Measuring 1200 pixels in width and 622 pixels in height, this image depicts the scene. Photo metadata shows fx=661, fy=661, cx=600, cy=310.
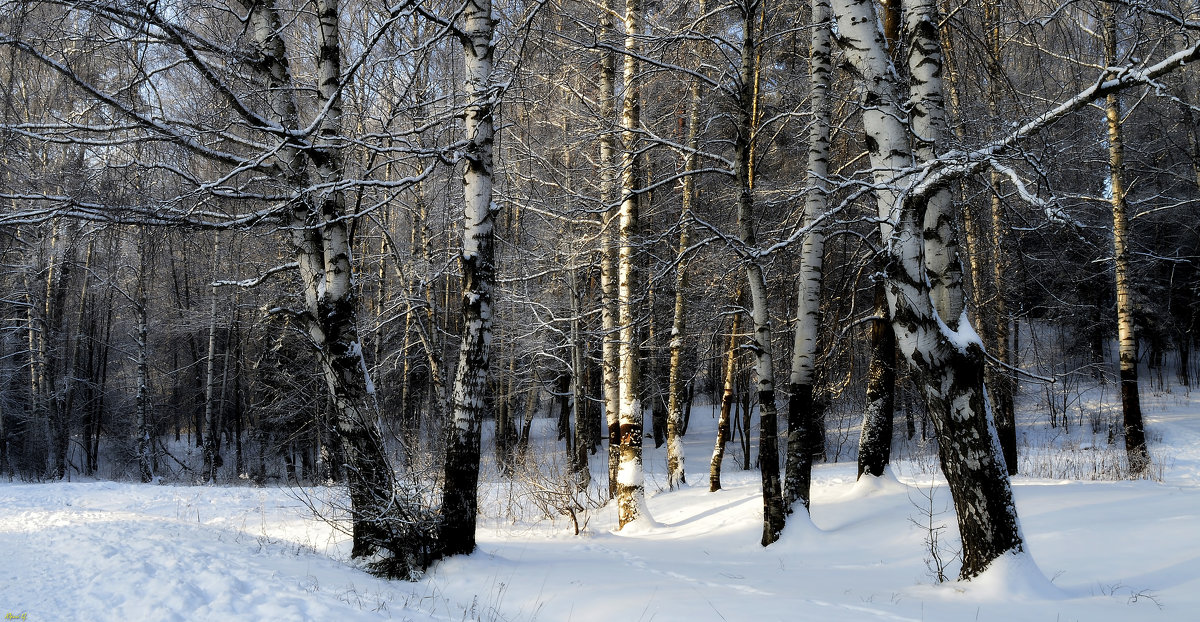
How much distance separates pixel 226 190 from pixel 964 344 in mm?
5929

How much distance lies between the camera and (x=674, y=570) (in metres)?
6.06

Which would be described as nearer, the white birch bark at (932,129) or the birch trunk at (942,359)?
the birch trunk at (942,359)

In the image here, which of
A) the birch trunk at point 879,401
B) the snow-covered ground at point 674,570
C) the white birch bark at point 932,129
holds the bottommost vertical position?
the snow-covered ground at point 674,570

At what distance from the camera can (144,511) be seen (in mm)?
10828

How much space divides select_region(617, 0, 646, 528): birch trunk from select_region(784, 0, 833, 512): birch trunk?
2.28m

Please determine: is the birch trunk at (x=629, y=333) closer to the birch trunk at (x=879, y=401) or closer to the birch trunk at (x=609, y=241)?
the birch trunk at (x=609, y=241)

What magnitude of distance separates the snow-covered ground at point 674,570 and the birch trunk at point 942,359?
11.4 inches

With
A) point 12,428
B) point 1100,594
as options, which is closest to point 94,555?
point 1100,594

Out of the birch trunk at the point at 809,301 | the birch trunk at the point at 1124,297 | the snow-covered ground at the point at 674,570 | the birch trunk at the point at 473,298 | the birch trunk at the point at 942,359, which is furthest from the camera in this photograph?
the birch trunk at the point at 1124,297

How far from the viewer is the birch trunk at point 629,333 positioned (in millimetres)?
9023

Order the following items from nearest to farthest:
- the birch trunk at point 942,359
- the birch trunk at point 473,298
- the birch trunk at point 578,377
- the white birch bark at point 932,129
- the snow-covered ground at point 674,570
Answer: the snow-covered ground at point 674,570 → the birch trunk at point 942,359 → the white birch bark at point 932,129 → the birch trunk at point 473,298 → the birch trunk at point 578,377

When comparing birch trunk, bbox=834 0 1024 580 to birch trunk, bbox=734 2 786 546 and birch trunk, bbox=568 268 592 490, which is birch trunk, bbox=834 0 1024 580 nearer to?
birch trunk, bbox=734 2 786 546

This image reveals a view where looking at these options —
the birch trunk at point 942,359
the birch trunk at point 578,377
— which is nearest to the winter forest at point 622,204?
the birch trunk at point 942,359

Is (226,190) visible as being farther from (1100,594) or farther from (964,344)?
(1100,594)
